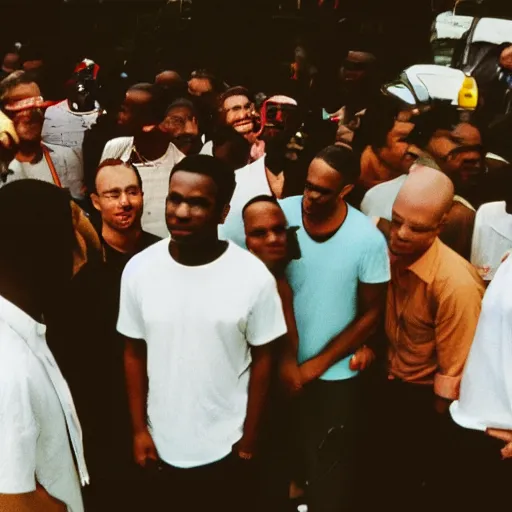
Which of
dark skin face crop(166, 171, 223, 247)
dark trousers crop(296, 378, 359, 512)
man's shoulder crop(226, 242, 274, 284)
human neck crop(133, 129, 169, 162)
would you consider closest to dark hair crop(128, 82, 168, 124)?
human neck crop(133, 129, 169, 162)

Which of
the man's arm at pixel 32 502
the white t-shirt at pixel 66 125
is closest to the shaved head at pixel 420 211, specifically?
the man's arm at pixel 32 502

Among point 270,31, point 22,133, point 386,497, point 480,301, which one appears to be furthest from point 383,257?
point 270,31

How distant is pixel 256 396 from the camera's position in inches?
91.9

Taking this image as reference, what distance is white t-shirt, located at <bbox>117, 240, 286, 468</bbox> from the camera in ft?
7.28

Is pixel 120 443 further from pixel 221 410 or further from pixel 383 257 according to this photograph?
pixel 383 257

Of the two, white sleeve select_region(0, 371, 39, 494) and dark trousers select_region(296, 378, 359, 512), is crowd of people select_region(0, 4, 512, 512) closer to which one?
dark trousers select_region(296, 378, 359, 512)

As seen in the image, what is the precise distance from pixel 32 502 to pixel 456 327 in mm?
1538

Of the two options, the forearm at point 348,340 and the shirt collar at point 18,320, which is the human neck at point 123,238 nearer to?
the forearm at point 348,340

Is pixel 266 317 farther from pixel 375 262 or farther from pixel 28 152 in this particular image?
pixel 28 152

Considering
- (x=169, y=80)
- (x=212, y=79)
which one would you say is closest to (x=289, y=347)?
(x=169, y=80)

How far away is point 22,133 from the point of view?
342 centimetres

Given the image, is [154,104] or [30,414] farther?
[154,104]

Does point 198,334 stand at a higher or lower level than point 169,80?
lower

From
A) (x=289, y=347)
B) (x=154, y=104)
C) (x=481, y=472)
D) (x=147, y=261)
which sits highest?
(x=154, y=104)
